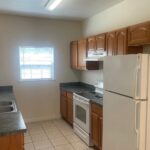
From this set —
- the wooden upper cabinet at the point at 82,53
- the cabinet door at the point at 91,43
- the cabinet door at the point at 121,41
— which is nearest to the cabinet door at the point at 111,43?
the cabinet door at the point at 121,41

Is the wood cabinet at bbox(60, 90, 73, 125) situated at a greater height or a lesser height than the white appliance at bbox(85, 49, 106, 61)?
lesser

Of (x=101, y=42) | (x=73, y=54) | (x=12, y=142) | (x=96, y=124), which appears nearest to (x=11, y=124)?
(x=12, y=142)

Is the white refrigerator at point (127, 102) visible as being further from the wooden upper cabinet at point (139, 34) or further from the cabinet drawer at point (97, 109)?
the wooden upper cabinet at point (139, 34)

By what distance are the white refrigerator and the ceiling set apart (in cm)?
143

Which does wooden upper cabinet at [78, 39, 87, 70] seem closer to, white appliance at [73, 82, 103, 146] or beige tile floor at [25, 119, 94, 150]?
white appliance at [73, 82, 103, 146]

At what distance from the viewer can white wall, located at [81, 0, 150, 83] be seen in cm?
307

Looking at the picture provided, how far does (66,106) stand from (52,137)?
101 cm

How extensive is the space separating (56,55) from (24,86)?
1189mm

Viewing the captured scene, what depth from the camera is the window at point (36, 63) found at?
4.90m

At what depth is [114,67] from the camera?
104 inches

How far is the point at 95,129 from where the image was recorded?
11.1 ft

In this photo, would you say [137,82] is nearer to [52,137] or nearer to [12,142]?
[12,142]

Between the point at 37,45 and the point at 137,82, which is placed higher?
the point at 37,45

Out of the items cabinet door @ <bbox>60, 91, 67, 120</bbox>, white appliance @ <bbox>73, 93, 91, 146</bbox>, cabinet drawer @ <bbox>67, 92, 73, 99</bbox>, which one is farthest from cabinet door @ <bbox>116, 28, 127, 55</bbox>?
cabinet door @ <bbox>60, 91, 67, 120</bbox>
